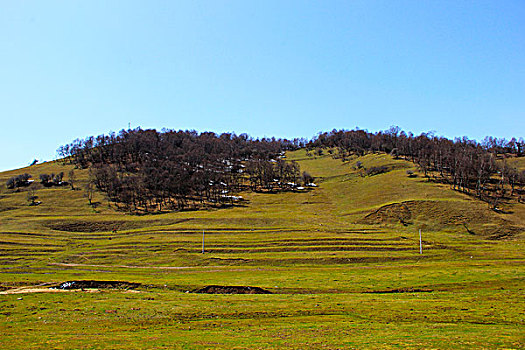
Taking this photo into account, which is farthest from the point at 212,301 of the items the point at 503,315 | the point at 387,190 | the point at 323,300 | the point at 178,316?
the point at 387,190

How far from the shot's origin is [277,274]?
62.3 m

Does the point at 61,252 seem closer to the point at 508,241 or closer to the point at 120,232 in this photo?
the point at 120,232

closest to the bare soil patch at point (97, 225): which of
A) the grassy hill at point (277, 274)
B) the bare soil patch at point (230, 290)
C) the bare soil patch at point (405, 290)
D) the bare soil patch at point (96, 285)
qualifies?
the grassy hill at point (277, 274)

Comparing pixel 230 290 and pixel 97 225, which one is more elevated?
pixel 97 225

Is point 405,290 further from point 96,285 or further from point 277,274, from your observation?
point 96,285

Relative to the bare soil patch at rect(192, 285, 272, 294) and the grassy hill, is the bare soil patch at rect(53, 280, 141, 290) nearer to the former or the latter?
the grassy hill

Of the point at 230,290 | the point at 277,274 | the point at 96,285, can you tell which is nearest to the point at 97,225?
the point at 96,285

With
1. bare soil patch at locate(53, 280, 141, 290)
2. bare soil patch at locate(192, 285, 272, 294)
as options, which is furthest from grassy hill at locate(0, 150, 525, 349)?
bare soil patch at locate(192, 285, 272, 294)

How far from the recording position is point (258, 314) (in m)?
35.3

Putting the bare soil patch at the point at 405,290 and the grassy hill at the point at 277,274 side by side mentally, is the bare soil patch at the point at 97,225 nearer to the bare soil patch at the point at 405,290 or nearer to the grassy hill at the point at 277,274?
the grassy hill at the point at 277,274

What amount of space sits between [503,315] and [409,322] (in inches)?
384

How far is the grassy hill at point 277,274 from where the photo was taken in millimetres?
28969

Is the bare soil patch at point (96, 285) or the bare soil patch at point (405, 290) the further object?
the bare soil patch at point (96, 285)

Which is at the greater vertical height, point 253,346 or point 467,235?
point 253,346
